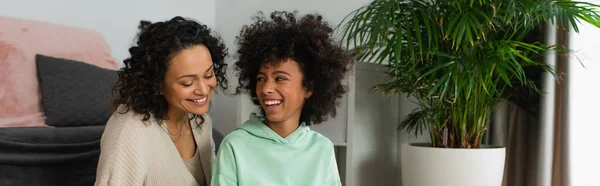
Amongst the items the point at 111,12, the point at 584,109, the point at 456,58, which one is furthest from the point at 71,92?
the point at 584,109

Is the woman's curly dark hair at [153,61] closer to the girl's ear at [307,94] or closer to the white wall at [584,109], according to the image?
the girl's ear at [307,94]

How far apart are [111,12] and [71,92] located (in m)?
0.73

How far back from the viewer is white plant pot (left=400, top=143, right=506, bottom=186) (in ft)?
6.24

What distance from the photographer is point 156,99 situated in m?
1.31

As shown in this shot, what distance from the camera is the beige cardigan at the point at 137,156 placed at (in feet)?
3.94

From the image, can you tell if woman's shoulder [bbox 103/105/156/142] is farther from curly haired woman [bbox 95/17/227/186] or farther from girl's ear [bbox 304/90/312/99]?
girl's ear [bbox 304/90/312/99]

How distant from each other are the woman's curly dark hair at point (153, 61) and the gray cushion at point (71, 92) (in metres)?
0.78

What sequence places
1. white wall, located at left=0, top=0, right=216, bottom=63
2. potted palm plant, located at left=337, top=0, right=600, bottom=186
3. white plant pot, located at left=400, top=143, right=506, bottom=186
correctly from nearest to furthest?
potted palm plant, located at left=337, top=0, right=600, bottom=186, white plant pot, located at left=400, top=143, right=506, bottom=186, white wall, located at left=0, top=0, right=216, bottom=63

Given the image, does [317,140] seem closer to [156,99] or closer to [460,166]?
[156,99]

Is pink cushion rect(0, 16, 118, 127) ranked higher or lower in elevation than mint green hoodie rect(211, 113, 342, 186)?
higher

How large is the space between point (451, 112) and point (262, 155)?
973 millimetres

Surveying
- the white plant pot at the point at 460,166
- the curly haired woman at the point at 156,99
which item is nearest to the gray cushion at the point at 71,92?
the curly haired woman at the point at 156,99

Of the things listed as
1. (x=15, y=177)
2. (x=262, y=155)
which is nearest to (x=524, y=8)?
(x=262, y=155)

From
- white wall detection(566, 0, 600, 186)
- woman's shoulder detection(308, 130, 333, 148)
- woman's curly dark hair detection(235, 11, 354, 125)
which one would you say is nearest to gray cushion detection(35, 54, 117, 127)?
woman's curly dark hair detection(235, 11, 354, 125)
